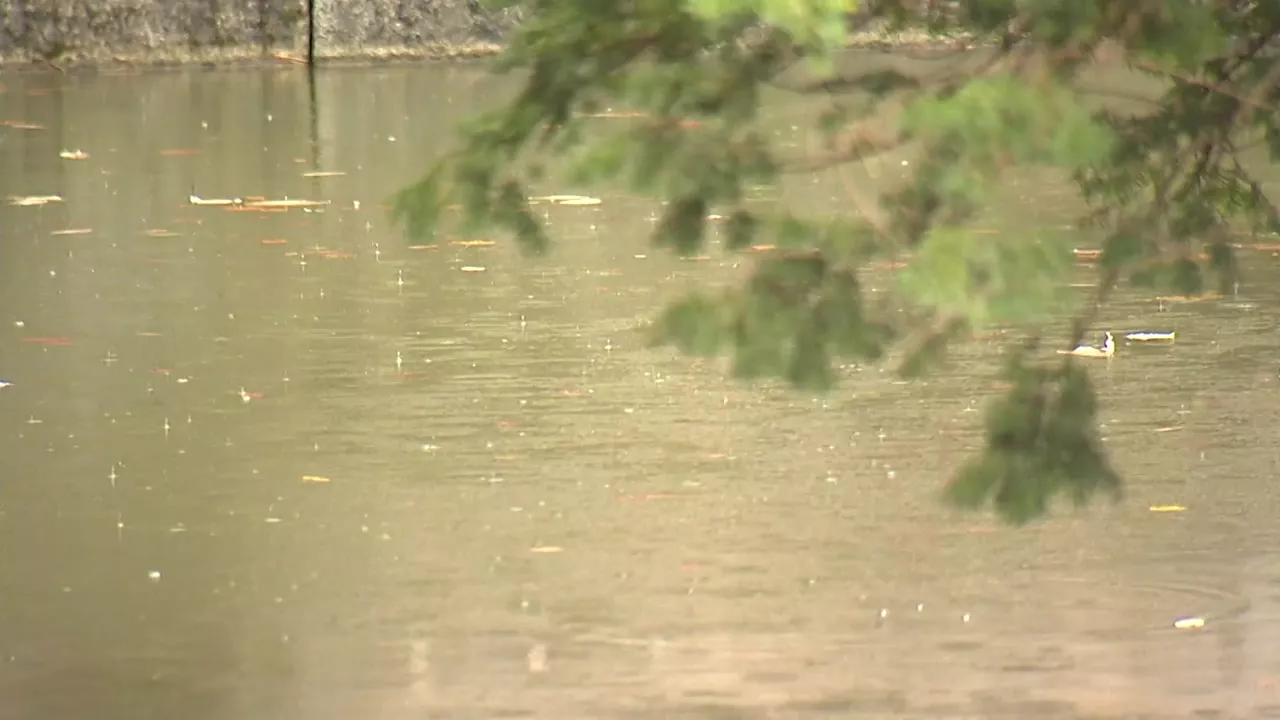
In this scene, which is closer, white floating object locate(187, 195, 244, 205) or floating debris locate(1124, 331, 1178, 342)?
floating debris locate(1124, 331, 1178, 342)

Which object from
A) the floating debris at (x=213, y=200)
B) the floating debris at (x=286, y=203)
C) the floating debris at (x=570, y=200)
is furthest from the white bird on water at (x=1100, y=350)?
the floating debris at (x=213, y=200)

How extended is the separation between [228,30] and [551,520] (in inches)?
378

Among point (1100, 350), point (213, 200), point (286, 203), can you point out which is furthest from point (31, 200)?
point (1100, 350)

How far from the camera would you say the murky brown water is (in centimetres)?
364

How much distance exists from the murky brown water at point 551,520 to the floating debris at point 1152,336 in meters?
0.08

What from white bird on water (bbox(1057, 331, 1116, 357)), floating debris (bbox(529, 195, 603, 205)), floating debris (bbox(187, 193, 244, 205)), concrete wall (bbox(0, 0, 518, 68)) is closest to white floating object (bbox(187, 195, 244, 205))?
floating debris (bbox(187, 193, 244, 205))

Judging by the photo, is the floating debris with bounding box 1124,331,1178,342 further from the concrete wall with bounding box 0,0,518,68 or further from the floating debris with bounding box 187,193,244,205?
the concrete wall with bounding box 0,0,518,68

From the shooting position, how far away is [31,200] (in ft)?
28.0

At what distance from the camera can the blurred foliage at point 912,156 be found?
5.95 feet

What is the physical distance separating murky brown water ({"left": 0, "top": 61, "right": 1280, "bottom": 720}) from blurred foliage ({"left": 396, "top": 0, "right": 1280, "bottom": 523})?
1072mm

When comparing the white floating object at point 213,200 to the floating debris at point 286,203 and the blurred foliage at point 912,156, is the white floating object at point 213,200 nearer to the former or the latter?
the floating debris at point 286,203

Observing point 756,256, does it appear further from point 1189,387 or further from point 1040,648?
point 1189,387

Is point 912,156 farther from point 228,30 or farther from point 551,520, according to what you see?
point 228,30

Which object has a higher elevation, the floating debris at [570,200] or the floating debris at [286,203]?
the floating debris at [570,200]
